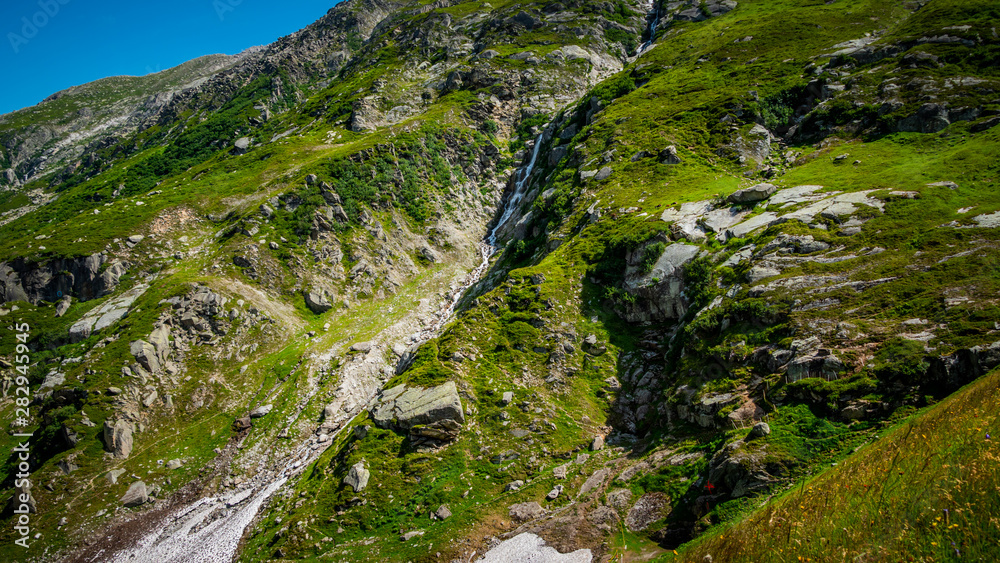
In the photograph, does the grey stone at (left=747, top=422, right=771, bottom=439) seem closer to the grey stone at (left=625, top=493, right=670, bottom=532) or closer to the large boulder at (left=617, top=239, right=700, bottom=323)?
the grey stone at (left=625, top=493, right=670, bottom=532)

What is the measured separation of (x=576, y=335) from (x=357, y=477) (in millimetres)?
18764

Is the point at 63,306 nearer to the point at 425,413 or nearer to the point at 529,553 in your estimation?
the point at 425,413

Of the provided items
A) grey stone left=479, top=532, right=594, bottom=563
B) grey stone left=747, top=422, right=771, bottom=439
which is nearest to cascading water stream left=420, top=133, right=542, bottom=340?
grey stone left=479, top=532, right=594, bottom=563

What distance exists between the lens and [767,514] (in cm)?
923

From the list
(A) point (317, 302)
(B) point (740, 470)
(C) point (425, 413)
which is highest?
(A) point (317, 302)

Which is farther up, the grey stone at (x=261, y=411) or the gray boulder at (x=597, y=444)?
the grey stone at (x=261, y=411)

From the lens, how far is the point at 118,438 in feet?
110

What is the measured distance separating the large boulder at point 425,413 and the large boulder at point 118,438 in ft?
73.0

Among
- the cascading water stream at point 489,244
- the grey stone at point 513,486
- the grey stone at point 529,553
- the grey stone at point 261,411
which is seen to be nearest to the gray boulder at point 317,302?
the cascading water stream at point 489,244

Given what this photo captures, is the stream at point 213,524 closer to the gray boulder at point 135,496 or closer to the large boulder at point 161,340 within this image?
the gray boulder at point 135,496

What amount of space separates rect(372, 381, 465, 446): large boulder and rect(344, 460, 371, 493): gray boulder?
124 inches

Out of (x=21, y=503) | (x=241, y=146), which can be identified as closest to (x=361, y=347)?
(x=21, y=503)

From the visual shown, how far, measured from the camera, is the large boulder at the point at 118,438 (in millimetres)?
33094

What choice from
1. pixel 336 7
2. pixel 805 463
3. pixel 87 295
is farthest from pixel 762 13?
pixel 336 7
